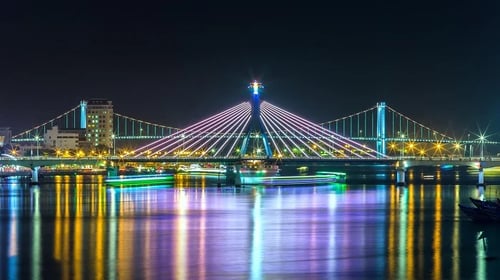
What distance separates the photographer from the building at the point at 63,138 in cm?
11788

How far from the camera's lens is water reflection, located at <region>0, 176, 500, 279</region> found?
66.3ft

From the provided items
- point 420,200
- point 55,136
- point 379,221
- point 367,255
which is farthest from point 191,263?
point 55,136

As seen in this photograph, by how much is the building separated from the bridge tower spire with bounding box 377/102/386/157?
168 ft

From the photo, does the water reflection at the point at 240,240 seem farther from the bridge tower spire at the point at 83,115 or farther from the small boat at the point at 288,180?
the bridge tower spire at the point at 83,115

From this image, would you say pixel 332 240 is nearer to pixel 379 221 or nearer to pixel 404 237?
pixel 404 237

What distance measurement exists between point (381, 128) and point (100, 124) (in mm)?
55259

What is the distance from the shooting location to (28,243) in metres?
24.9

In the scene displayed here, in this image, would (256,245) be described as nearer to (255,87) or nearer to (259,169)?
(255,87)

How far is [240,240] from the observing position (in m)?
25.9

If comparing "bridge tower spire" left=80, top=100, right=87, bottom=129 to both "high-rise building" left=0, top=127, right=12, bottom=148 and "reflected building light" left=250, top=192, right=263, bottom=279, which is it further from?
"reflected building light" left=250, top=192, right=263, bottom=279

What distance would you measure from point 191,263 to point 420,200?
24502 millimetres

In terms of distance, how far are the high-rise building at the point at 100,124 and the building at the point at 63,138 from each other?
8.70 ft

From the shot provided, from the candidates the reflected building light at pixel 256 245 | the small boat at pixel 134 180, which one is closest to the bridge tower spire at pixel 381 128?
the small boat at pixel 134 180

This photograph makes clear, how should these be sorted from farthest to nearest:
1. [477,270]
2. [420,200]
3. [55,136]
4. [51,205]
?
[55,136] < [420,200] < [51,205] < [477,270]
